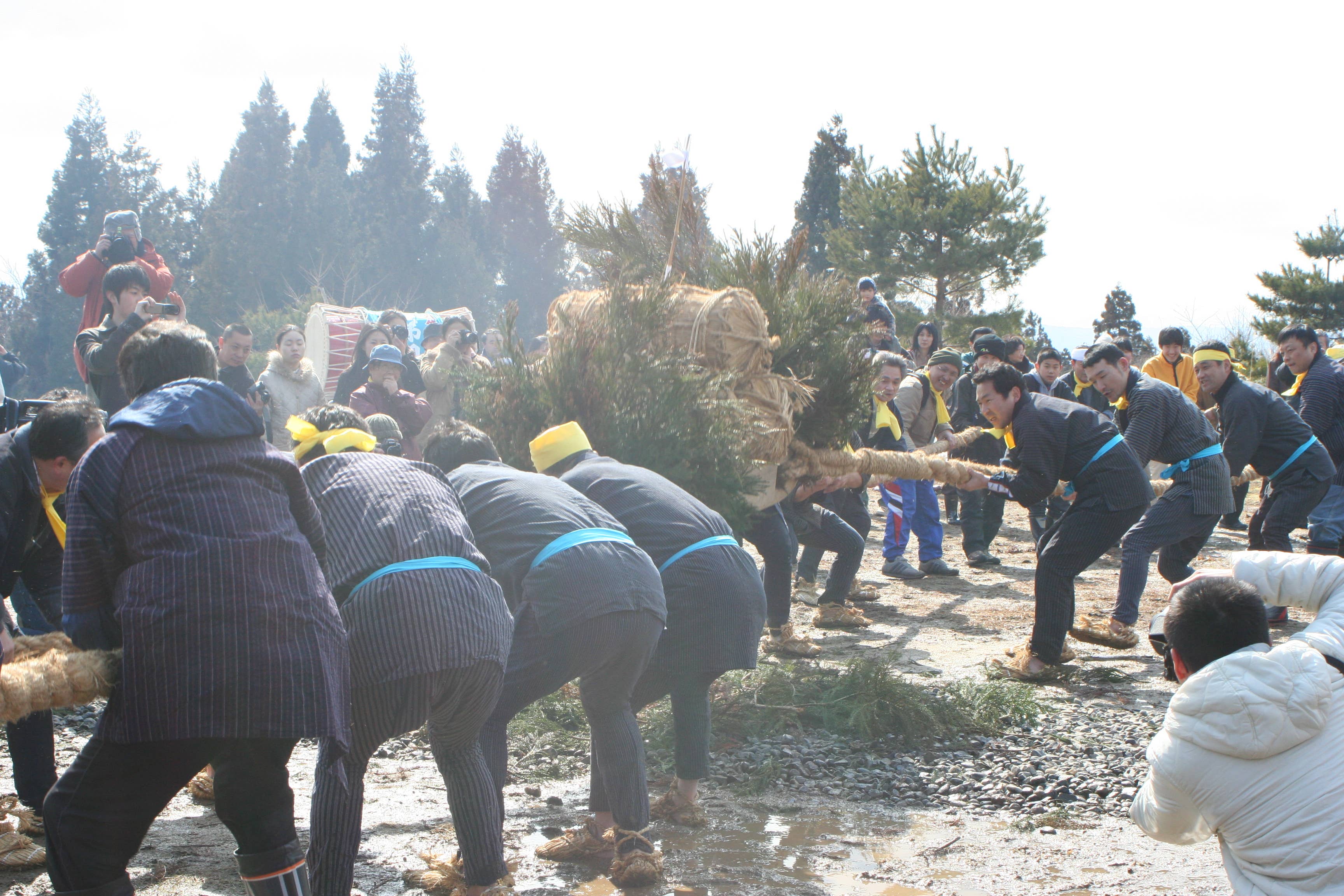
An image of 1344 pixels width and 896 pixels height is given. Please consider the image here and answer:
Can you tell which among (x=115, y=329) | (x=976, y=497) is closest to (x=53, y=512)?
(x=115, y=329)

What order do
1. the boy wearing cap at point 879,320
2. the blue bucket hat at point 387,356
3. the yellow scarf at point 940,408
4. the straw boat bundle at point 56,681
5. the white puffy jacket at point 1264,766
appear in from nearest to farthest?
the white puffy jacket at point 1264,766 < the straw boat bundle at point 56,681 < the blue bucket hat at point 387,356 < the yellow scarf at point 940,408 < the boy wearing cap at point 879,320

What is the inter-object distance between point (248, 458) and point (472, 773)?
1.13 metres

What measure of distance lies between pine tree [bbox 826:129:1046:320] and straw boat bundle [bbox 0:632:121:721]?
62.9 feet

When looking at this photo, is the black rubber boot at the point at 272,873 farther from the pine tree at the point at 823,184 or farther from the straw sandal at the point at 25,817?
the pine tree at the point at 823,184

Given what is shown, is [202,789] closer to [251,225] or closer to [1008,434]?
[1008,434]

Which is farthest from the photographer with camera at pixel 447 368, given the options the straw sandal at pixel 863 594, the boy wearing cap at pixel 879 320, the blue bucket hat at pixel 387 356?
the boy wearing cap at pixel 879 320

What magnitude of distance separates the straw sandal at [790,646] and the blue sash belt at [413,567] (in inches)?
140

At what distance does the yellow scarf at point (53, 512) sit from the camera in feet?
11.1

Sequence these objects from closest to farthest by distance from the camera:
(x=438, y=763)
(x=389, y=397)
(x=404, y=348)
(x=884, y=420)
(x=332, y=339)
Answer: (x=438, y=763), (x=389, y=397), (x=884, y=420), (x=404, y=348), (x=332, y=339)

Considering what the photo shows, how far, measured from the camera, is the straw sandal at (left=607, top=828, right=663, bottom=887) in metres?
3.27

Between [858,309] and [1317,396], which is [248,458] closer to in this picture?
[858,309]

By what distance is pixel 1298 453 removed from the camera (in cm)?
679

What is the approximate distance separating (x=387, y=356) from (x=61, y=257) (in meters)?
30.3

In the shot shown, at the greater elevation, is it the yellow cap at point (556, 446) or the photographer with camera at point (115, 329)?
the photographer with camera at point (115, 329)
